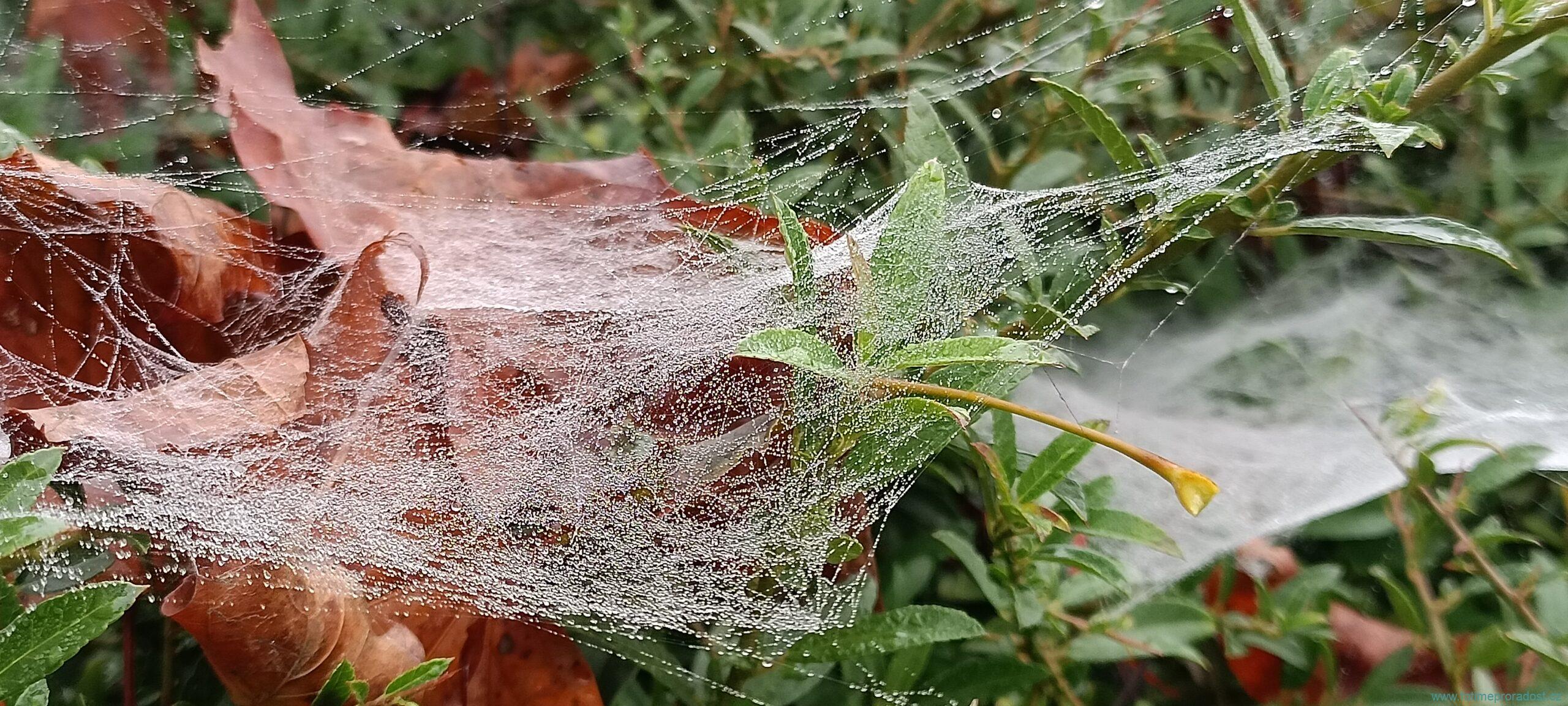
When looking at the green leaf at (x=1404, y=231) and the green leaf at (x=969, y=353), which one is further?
the green leaf at (x=1404, y=231)

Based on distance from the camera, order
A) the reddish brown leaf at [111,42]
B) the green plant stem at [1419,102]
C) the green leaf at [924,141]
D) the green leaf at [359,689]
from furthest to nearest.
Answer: the reddish brown leaf at [111,42]
the green leaf at [924,141]
the green plant stem at [1419,102]
the green leaf at [359,689]

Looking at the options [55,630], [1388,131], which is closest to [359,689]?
[55,630]

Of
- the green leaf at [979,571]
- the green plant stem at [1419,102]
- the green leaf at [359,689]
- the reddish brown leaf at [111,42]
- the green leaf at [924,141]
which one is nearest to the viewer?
the green leaf at [359,689]

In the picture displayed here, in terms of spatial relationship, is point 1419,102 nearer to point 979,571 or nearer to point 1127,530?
point 1127,530

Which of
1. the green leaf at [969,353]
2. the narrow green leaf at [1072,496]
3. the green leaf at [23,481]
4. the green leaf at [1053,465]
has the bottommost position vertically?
the narrow green leaf at [1072,496]

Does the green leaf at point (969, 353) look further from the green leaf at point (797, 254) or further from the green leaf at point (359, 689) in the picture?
the green leaf at point (359, 689)

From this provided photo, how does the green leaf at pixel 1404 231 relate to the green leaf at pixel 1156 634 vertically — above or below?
above

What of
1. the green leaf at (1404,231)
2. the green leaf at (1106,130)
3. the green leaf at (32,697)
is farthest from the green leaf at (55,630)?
the green leaf at (1404,231)
